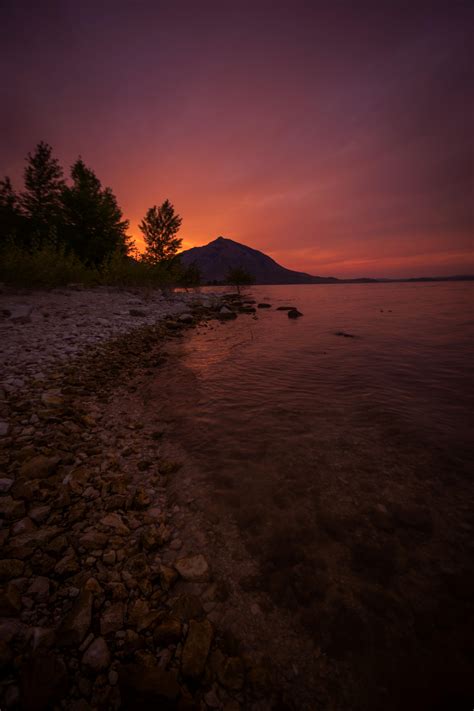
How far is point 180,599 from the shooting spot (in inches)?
84.7

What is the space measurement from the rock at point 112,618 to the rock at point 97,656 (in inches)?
2.9

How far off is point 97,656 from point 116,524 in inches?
43.2

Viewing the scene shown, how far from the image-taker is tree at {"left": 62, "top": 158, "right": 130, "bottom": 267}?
89.1ft

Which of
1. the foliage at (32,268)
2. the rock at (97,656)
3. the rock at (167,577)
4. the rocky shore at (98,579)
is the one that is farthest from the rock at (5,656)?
the foliage at (32,268)

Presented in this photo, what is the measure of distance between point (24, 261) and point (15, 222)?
70.0 feet

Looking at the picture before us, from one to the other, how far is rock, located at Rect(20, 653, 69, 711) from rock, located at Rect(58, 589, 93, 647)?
0.32 feet

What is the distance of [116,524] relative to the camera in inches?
106

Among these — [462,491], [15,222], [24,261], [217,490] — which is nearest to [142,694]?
[217,490]

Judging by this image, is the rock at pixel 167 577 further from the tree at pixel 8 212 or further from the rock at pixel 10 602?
the tree at pixel 8 212

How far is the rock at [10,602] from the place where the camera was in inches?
70.6

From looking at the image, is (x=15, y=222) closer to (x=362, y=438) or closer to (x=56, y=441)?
(x=56, y=441)

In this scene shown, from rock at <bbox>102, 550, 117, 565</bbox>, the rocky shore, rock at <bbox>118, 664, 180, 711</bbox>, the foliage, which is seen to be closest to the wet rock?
the rocky shore

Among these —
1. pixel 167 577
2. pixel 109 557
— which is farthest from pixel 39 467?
pixel 167 577

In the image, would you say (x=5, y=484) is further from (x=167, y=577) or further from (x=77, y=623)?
Answer: (x=167, y=577)
